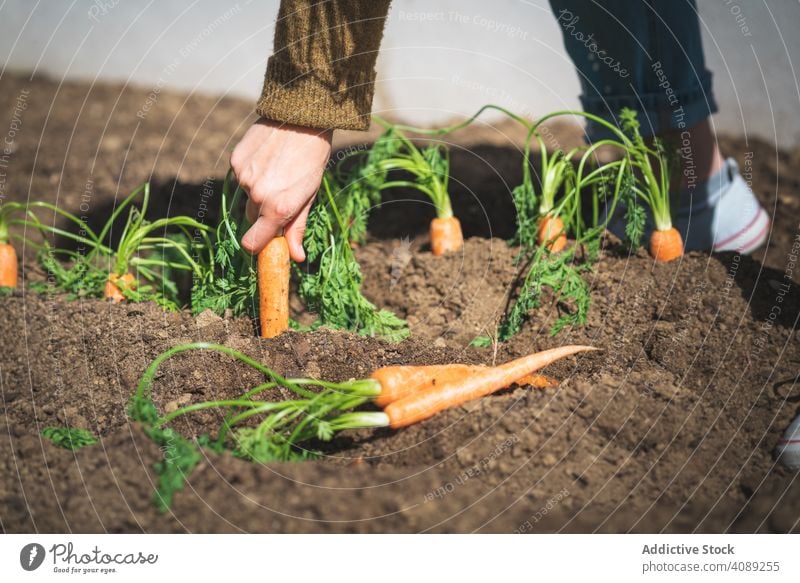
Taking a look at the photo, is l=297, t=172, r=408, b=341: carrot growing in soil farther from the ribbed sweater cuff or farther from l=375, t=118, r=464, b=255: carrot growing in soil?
l=375, t=118, r=464, b=255: carrot growing in soil

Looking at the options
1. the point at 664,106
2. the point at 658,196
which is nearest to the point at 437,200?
the point at 658,196

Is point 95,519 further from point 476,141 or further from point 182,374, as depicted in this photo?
point 476,141

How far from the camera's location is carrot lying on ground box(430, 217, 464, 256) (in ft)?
10.8

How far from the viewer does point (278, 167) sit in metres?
2.40

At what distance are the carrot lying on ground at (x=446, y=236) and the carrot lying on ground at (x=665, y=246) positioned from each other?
2.57 feet

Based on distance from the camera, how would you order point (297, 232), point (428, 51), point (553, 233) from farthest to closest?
point (428, 51) → point (553, 233) → point (297, 232)

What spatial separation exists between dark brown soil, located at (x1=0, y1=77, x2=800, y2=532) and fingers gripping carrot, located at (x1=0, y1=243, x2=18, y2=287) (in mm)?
281

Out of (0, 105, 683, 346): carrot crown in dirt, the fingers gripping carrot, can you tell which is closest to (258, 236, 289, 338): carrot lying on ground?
(0, 105, 683, 346): carrot crown in dirt

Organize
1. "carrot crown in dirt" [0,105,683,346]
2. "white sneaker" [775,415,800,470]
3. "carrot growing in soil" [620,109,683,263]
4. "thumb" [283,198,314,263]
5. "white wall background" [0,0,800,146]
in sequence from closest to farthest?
1. "white sneaker" [775,415,800,470]
2. "thumb" [283,198,314,263]
3. "carrot crown in dirt" [0,105,683,346]
4. "carrot growing in soil" [620,109,683,263]
5. "white wall background" [0,0,800,146]

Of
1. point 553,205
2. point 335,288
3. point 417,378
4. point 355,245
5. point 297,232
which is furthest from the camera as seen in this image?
point 355,245

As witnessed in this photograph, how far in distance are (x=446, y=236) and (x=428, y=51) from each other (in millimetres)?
1782

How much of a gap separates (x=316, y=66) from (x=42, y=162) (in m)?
2.40

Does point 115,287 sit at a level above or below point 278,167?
below

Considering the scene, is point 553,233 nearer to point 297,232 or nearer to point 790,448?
point 297,232
